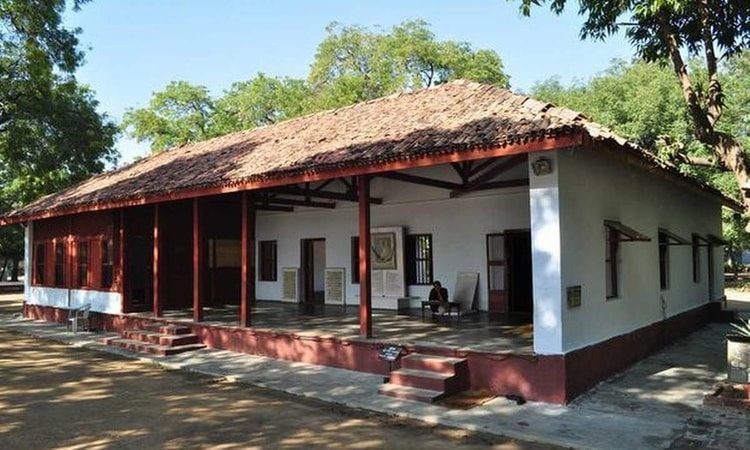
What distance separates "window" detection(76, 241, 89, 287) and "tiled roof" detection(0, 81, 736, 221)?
3.80 feet

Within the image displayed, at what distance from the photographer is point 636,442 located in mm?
5727

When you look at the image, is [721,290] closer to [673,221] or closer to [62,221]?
[673,221]

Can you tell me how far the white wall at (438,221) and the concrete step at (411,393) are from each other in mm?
5093

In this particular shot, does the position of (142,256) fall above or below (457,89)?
below

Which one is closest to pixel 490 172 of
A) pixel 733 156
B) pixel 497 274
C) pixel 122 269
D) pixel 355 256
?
pixel 497 274

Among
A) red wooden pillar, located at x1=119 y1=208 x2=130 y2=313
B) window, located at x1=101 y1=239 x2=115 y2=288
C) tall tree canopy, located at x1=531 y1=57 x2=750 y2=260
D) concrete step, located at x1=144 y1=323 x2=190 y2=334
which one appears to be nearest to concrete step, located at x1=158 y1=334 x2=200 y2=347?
concrete step, located at x1=144 y1=323 x2=190 y2=334

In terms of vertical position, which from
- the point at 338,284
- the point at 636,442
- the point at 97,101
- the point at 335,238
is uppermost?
the point at 97,101

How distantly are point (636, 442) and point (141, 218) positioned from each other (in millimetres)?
12068

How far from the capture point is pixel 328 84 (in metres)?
36.1

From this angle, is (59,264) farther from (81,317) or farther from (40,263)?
(81,317)

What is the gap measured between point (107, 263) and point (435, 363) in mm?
10014

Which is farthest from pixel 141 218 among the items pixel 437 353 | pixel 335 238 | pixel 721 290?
pixel 721 290

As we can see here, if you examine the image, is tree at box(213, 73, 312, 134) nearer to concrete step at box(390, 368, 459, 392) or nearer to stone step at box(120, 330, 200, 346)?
stone step at box(120, 330, 200, 346)

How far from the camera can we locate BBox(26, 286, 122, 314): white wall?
14.2 m
